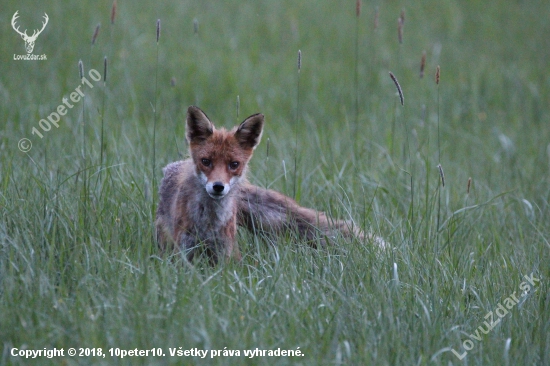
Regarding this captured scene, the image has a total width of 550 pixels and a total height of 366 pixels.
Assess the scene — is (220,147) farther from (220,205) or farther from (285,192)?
(285,192)

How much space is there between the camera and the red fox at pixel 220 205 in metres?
5.87

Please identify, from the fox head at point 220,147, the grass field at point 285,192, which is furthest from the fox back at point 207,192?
the grass field at point 285,192

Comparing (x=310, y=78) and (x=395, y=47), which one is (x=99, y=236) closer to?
(x=310, y=78)

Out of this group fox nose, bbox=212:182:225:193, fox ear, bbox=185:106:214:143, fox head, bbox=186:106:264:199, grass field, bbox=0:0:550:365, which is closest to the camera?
grass field, bbox=0:0:550:365

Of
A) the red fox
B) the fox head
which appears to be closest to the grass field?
the red fox

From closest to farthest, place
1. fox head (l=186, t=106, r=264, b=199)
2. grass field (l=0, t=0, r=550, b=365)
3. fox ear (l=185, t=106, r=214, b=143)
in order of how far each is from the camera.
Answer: grass field (l=0, t=0, r=550, b=365), fox head (l=186, t=106, r=264, b=199), fox ear (l=185, t=106, r=214, b=143)

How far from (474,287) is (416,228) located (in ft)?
3.13

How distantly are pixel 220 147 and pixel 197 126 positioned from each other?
1.05ft

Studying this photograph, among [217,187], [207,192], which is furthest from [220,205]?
[217,187]

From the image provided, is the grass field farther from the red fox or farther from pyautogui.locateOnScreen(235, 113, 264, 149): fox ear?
pyautogui.locateOnScreen(235, 113, 264, 149): fox ear

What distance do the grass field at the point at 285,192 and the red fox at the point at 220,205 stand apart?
0.20m

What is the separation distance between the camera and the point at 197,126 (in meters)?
6.12

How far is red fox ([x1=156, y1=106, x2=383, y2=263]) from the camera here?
5.87m

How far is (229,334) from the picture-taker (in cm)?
429
